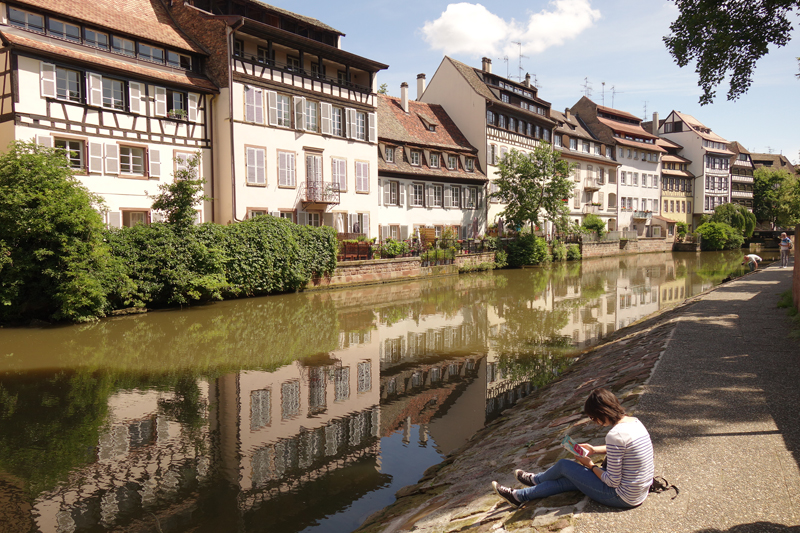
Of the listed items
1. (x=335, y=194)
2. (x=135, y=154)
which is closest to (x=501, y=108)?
(x=335, y=194)

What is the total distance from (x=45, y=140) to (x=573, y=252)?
3838cm

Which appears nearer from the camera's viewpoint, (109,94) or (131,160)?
(109,94)

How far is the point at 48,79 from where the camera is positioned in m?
20.1

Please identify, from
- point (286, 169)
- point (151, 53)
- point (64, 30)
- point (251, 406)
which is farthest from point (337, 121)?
point (251, 406)

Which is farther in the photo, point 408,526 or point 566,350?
point 566,350

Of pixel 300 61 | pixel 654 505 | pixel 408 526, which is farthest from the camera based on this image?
pixel 300 61

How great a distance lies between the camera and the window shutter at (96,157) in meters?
21.2

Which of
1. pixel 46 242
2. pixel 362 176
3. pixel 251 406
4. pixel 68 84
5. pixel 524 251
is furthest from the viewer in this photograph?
pixel 524 251

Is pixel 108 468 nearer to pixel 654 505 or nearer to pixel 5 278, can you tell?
pixel 654 505

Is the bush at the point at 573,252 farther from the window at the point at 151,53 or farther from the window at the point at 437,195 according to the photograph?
the window at the point at 151,53

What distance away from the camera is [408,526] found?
512cm

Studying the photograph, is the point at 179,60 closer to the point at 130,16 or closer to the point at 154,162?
the point at 130,16

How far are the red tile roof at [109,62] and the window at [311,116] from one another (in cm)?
517

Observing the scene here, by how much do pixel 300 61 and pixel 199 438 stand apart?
81.6 feet
